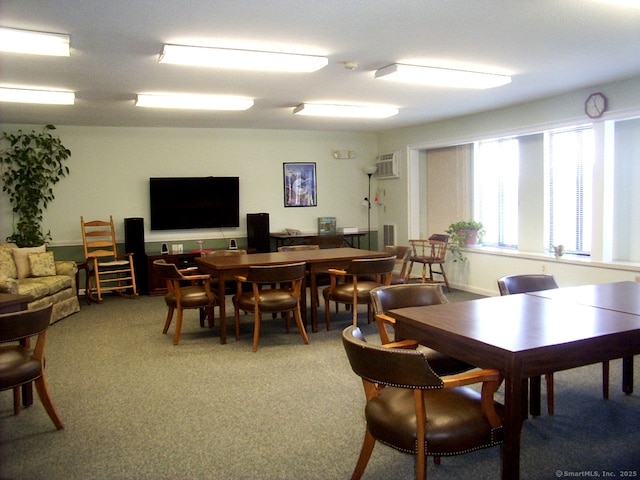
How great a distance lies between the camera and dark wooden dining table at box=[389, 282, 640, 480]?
1.97m

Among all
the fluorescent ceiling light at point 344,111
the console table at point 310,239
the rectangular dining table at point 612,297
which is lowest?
the rectangular dining table at point 612,297

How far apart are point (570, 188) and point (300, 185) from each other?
13.5 ft

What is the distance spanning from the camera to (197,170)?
8164 millimetres

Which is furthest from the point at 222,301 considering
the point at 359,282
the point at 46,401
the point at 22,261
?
the point at 22,261

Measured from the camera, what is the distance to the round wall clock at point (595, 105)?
5418mm

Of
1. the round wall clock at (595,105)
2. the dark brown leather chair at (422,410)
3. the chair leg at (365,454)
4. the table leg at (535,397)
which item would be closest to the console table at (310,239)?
the round wall clock at (595,105)

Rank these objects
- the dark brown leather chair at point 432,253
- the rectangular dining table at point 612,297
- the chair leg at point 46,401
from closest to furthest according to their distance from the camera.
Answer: the rectangular dining table at point 612,297 → the chair leg at point 46,401 → the dark brown leather chair at point 432,253

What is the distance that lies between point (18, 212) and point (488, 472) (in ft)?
22.3

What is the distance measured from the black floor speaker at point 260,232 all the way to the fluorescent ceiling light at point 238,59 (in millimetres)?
3893

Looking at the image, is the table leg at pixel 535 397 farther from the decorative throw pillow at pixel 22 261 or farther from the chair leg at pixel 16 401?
the decorative throw pillow at pixel 22 261

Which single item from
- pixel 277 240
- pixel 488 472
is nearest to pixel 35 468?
pixel 488 472

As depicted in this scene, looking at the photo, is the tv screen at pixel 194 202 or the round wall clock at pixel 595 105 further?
the tv screen at pixel 194 202

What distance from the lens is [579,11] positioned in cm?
329

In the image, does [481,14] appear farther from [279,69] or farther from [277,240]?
[277,240]
